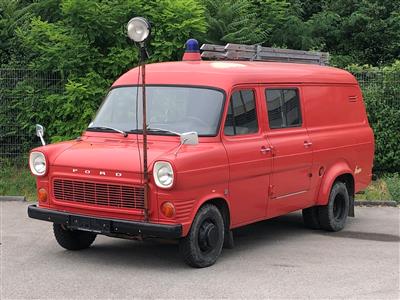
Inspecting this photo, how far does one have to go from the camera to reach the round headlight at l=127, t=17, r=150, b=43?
6734 millimetres

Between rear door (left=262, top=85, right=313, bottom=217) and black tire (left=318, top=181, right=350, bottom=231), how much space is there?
1.55 ft

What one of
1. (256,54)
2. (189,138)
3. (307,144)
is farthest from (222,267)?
(256,54)

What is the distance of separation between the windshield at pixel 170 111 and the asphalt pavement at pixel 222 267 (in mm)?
1345

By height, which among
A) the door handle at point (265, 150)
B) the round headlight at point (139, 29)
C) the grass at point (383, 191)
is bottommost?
the grass at point (383, 191)

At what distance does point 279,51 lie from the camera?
33.3 ft

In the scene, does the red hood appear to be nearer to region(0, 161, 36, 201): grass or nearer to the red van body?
the red van body

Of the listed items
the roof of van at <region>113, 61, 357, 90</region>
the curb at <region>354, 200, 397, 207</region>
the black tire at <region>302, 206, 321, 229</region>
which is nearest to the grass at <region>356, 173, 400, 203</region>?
the curb at <region>354, 200, 397, 207</region>

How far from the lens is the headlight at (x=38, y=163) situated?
7312mm

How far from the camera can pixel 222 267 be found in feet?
23.3

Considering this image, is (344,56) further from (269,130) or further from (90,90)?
(269,130)

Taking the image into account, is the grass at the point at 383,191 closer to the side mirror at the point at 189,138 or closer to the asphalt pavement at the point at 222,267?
the asphalt pavement at the point at 222,267

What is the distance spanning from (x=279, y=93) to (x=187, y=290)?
3151mm

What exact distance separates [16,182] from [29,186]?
12.1 inches

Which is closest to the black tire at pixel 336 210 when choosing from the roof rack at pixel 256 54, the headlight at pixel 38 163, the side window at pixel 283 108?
the side window at pixel 283 108
